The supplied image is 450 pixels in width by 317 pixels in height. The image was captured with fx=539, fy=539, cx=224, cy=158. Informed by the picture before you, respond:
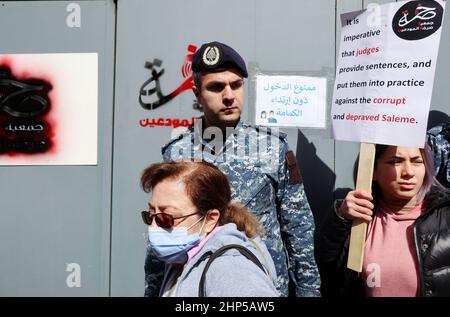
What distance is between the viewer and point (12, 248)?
3.36 metres

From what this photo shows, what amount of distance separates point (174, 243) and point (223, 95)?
3.13ft

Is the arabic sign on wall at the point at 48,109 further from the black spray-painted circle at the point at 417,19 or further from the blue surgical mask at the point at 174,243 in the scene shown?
the black spray-painted circle at the point at 417,19

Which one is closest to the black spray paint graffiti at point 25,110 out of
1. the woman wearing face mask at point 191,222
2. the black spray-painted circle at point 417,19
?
the woman wearing face mask at point 191,222

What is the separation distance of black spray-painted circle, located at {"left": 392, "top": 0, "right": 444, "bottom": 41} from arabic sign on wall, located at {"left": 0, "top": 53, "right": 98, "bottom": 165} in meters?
1.83

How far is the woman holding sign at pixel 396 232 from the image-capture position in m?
2.36

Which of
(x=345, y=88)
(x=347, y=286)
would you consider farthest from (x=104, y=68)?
(x=347, y=286)

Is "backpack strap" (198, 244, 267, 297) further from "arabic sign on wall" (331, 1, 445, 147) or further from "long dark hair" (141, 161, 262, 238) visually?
"arabic sign on wall" (331, 1, 445, 147)

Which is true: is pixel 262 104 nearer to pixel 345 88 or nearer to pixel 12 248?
pixel 345 88

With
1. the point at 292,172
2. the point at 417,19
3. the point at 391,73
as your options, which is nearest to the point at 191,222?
the point at 292,172

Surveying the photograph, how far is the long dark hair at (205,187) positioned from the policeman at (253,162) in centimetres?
62

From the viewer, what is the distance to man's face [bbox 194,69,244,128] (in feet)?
8.39

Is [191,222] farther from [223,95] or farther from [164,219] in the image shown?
[223,95]

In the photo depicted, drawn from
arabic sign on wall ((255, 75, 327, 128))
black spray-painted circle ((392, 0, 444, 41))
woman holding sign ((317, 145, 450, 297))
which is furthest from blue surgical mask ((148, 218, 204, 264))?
arabic sign on wall ((255, 75, 327, 128))
